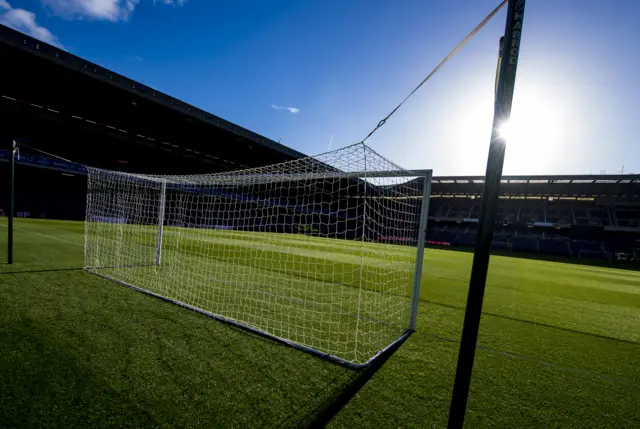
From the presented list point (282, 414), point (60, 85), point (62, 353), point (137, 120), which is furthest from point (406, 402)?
point (137, 120)

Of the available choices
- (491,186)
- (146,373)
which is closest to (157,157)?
(146,373)

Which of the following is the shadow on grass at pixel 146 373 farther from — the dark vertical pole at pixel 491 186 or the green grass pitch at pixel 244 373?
the dark vertical pole at pixel 491 186

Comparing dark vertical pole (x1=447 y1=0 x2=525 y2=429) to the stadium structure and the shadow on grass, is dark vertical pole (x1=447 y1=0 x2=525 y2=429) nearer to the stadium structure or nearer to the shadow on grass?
the shadow on grass

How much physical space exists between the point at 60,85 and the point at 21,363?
2069 centimetres

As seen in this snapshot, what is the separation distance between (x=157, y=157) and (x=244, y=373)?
29.1 meters

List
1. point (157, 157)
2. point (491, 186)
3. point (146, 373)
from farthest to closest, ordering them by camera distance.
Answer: point (157, 157) < point (146, 373) < point (491, 186)

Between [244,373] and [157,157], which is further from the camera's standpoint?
[157,157]

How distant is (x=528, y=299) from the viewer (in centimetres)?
553

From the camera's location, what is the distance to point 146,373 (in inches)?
79.5

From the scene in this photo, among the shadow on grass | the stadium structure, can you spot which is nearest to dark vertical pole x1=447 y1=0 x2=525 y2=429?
the shadow on grass

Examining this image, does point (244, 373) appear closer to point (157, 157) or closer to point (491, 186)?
point (491, 186)

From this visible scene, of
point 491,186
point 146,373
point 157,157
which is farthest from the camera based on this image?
point 157,157

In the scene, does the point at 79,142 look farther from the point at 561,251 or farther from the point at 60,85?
the point at 561,251

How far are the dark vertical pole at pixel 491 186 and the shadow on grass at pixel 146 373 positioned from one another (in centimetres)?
94
